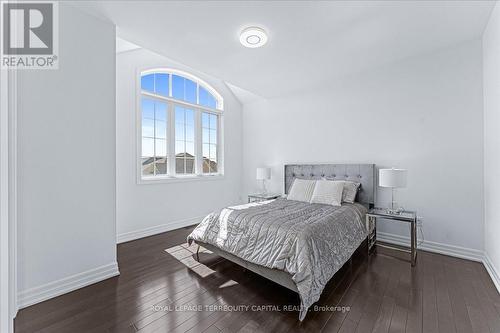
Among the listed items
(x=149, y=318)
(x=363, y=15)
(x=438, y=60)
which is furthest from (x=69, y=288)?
(x=438, y=60)

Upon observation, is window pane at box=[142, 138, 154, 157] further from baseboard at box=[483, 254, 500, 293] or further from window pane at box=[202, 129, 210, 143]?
baseboard at box=[483, 254, 500, 293]

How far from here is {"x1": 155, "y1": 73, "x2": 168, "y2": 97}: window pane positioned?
4.01 m

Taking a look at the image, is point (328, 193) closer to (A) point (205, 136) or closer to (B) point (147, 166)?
(A) point (205, 136)

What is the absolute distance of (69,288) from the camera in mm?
2094

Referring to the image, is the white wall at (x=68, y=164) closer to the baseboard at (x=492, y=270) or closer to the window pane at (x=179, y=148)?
the window pane at (x=179, y=148)

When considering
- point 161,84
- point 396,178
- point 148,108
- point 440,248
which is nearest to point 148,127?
point 148,108

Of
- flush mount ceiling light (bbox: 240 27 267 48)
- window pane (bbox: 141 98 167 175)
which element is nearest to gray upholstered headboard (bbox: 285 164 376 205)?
flush mount ceiling light (bbox: 240 27 267 48)

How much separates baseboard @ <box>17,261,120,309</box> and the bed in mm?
924

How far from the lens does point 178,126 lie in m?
4.31

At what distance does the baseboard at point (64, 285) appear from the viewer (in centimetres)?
188

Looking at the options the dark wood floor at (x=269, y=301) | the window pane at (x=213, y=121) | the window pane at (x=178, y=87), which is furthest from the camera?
the window pane at (x=213, y=121)

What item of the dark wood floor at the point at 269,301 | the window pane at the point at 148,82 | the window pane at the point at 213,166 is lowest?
the dark wood floor at the point at 269,301

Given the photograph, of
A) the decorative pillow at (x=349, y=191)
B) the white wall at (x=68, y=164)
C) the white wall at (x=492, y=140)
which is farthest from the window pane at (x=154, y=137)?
the white wall at (x=492, y=140)

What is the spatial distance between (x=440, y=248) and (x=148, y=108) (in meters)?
4.85
